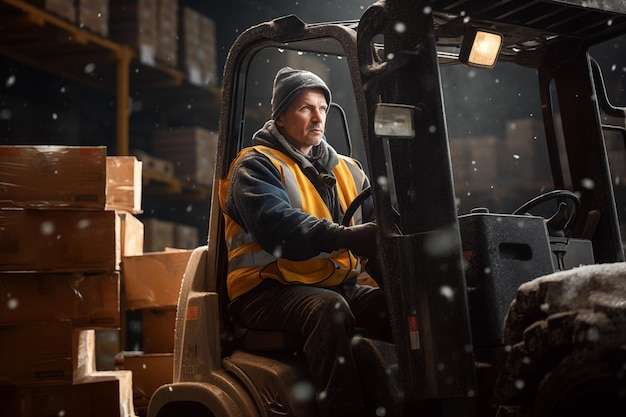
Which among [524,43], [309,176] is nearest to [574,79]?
[524,43]

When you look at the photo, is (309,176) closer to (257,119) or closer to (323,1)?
(257,119)

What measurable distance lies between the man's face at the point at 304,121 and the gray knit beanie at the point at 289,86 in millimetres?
32

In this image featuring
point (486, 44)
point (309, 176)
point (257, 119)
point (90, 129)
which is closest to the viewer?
point (486, 44)

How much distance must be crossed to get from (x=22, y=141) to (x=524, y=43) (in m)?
6.32

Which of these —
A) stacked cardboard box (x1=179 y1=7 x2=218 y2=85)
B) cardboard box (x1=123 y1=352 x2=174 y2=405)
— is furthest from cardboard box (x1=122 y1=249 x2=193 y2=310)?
stacked cardboard box (x1=179 y1=7 x2=218 y2=85)

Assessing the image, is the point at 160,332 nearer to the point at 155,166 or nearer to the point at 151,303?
the point at 151,303

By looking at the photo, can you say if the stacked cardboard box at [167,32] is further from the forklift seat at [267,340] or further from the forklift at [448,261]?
the forklift seat at [267,340]

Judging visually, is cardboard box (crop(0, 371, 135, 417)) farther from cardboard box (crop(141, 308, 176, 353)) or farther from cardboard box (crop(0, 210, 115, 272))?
cardboard box (crop(0, 210, 115, 272))

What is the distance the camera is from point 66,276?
5.61 metres

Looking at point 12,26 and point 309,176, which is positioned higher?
point 12,26

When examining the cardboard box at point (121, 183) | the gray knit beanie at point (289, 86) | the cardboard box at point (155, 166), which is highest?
the cardboard box at point (155, 166)

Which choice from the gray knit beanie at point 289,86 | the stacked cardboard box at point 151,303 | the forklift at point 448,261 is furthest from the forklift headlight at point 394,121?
the stacked cardboard box at point 151,303

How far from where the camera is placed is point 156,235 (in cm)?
949

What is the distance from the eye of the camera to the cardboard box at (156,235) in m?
9.46
